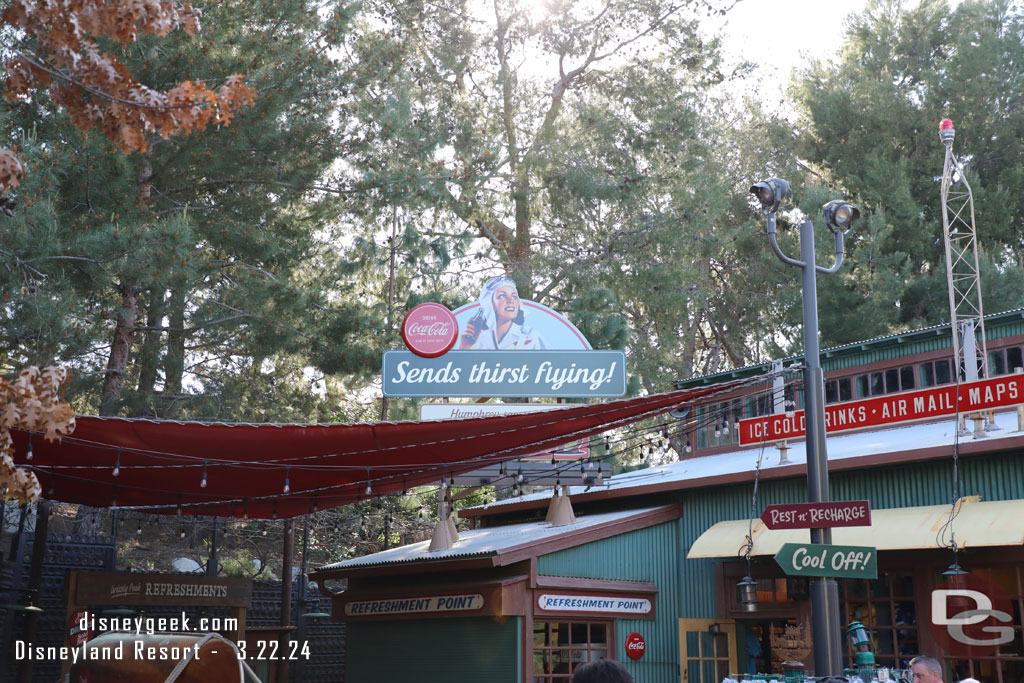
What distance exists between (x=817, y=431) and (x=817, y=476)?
1.17 ft

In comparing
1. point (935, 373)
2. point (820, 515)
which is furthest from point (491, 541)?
point (935, 373)

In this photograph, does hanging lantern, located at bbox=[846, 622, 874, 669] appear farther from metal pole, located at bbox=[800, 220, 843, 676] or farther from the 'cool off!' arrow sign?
the 'cool off!' arrow sign

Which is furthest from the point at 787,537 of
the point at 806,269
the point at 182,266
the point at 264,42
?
the point at 264,42

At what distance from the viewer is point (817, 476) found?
808cm

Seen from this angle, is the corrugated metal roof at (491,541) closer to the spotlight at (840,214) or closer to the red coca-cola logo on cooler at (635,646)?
the red coca-cola logo on cooler at (635,646)

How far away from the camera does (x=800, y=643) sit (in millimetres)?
12977

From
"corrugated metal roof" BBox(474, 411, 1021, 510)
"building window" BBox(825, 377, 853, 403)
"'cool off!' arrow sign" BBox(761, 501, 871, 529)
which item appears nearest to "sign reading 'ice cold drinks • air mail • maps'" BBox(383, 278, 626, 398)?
"corrugated metal roof" BBox(474, 411, 1021, 510)

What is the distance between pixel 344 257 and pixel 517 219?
7.57m

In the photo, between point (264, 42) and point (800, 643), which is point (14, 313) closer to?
point (264, 42)

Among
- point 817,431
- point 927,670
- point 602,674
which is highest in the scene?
point 817,431

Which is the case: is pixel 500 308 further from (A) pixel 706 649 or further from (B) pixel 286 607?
(B) pixel 286 607

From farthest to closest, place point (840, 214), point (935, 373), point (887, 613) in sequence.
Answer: point (935, 373) < point (887, 613) < point (840, 214)

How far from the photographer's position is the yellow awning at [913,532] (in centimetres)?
1070

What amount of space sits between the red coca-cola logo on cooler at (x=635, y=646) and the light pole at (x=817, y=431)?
5709mm
